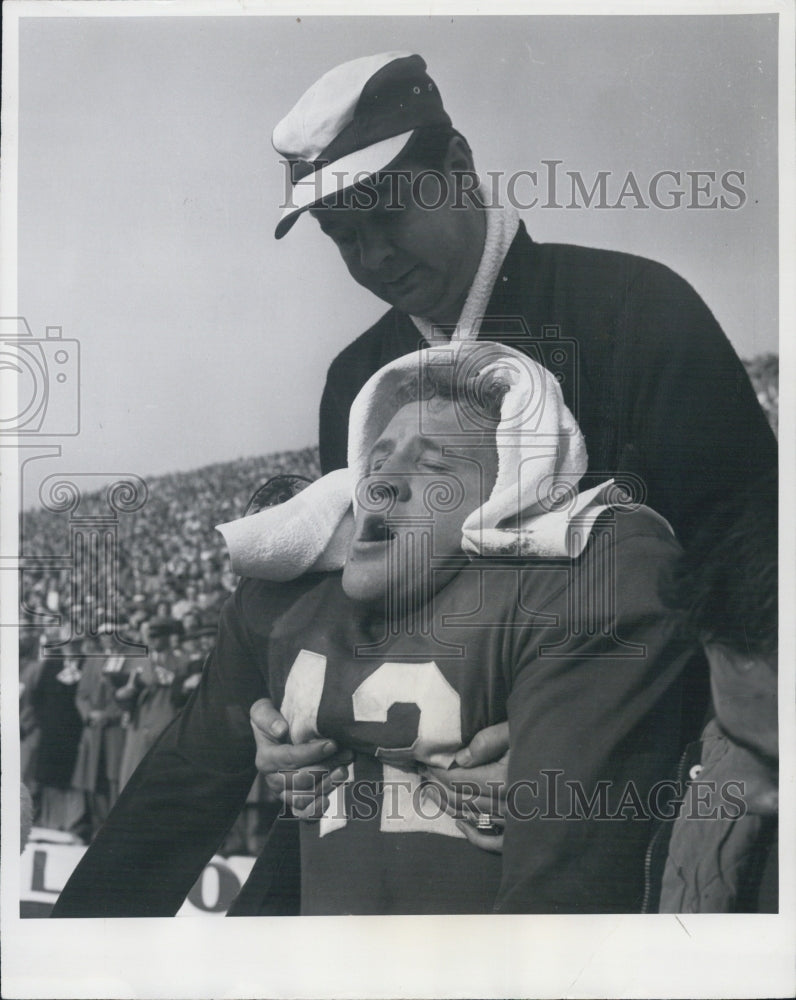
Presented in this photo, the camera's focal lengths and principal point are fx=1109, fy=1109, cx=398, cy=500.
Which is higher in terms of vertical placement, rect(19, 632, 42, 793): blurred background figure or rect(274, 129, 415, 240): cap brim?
rect(274, 129, 415, 240): cap brim

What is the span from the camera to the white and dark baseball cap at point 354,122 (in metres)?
2.72

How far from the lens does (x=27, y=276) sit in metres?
2.78

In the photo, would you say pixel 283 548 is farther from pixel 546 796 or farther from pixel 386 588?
pixel 546 796

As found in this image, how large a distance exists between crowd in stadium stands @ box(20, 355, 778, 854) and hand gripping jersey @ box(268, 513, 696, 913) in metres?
0.34

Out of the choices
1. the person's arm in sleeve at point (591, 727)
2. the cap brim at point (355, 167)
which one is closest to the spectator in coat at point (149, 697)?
the person's arm in sleeve at point (591, 727)

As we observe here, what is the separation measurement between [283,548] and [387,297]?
2.22 feet

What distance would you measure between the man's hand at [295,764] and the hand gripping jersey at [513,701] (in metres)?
0.04

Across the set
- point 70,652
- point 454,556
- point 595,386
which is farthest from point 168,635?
point 595,386

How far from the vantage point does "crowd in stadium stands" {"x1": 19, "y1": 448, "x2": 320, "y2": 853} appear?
2756mm

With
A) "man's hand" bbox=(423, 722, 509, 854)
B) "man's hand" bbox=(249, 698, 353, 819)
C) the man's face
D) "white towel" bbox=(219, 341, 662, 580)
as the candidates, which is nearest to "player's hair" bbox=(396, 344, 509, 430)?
"white towel" bbox=(219, 341, 662, 580)

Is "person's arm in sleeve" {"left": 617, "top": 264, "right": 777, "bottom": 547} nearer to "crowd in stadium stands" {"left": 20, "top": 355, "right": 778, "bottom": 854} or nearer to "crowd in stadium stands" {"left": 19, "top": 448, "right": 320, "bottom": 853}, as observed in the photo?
"crowd in stadium stands" {"left": 20, "top": 355, "right": 778, "bottom": 854}

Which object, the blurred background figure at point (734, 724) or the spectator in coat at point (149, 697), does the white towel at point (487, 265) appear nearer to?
the blurred background figure at point (734, 724)

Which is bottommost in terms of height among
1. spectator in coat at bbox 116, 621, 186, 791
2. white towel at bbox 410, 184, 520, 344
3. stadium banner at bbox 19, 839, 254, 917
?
stadium banner at bbox 19, 839, 254, 917

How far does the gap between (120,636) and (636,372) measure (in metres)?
1.43
